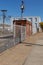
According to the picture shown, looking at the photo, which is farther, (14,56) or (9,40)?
(9,40)

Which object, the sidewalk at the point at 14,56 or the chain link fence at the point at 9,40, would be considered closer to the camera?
A: the sidewalk at the point at 14,56

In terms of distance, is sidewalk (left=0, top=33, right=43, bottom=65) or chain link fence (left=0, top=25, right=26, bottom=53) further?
chain link fence (left=0, top=25, right=26, bottom=53)

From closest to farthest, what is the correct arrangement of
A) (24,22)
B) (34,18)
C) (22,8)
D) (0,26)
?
(0,26) < (24,22) < (22,8) < (34,18)

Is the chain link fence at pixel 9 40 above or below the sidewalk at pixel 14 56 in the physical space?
above

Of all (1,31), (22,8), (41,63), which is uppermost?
(22,8)

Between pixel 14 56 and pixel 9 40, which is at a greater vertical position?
pixel 9 40

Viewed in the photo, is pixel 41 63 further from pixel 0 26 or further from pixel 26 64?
pixel 0 26

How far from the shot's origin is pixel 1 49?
13164 mm

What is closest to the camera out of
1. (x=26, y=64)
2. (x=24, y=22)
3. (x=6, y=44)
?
(x=26, y=64)

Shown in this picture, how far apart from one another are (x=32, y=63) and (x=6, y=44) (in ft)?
17.5

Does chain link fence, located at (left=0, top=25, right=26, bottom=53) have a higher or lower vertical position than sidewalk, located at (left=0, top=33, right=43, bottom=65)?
higher

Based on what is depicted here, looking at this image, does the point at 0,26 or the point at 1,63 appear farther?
the point at 0,26

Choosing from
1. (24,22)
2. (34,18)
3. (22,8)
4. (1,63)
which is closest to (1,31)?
(1,63)

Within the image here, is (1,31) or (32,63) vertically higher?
(1,31)
